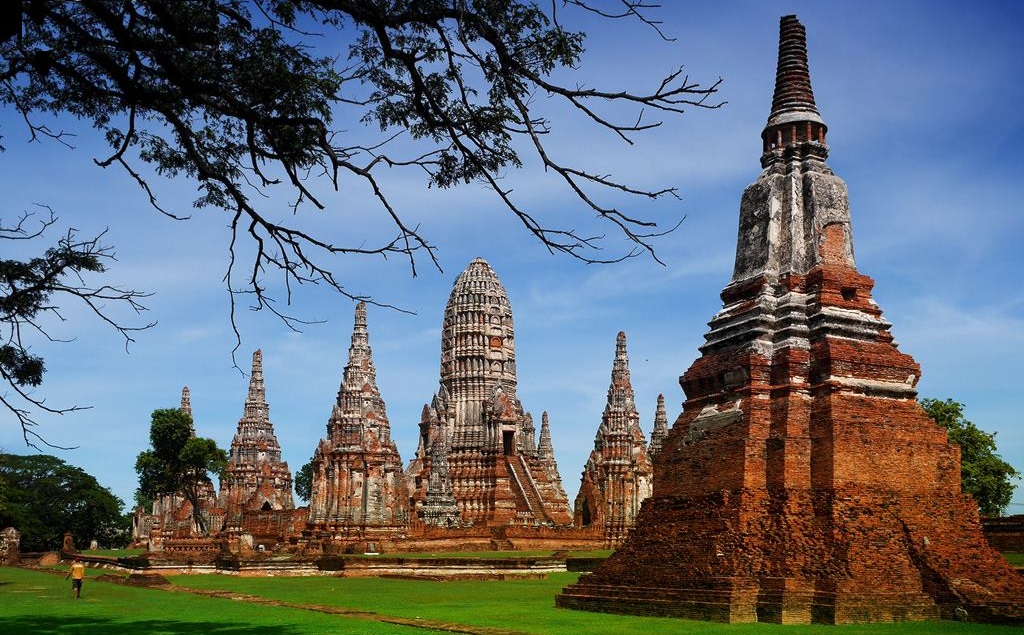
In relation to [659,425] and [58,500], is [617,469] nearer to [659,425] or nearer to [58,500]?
[659,425]

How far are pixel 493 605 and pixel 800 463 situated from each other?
21.8ft

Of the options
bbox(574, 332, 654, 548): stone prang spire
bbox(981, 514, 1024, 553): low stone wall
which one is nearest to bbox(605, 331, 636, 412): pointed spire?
bbox(574, 332, 654, 548): stone prang spire

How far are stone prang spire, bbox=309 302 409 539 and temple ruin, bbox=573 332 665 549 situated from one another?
11044 mm

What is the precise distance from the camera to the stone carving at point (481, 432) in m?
57.8

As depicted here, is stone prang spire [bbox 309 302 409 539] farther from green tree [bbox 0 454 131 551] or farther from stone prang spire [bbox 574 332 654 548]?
green tree [bbox 0 454 131 551]

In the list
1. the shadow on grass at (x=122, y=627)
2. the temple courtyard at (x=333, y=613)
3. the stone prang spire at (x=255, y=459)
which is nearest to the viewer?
the shadow on grass at (x=122, y=627)

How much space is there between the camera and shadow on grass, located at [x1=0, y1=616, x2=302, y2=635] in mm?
14211

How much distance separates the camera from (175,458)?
6319 centimetres

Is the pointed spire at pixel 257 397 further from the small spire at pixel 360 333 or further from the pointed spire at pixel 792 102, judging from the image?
the pointed spire at pixel 792 102

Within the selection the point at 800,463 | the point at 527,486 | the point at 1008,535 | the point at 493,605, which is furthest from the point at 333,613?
the point at 527,486

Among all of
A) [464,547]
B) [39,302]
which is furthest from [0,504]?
[39,302]

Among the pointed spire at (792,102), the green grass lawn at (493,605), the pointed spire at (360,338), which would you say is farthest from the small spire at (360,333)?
the pointed spire at (792,102)

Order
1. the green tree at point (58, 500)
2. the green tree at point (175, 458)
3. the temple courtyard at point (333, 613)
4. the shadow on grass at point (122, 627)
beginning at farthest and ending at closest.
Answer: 1. the green tree at point (58, 500)
2. the green tree at point (175, 458)
3. the temple courtyard at point (333, 613)
4. the shadow on grass at point (122, 627)

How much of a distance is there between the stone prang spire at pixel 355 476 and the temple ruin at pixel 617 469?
11.0 metres
